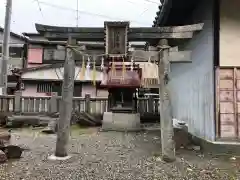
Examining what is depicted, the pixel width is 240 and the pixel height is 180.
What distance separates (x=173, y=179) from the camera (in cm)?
554

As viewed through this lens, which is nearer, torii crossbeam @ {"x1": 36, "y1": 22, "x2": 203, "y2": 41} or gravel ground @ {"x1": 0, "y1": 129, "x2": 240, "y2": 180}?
gravel ground @ {"x1": 0, "y1": 129, "x2": 240, "y2": 180}

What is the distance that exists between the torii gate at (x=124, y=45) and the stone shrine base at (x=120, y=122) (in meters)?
5.68

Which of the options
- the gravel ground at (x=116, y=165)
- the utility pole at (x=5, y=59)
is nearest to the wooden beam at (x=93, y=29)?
the gravel ground at (x=116, y=165)

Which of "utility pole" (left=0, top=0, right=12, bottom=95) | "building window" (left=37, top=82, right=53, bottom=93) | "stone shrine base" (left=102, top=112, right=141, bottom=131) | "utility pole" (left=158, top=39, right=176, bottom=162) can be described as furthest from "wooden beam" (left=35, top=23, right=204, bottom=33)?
"building window" (left=37, top=82, right=53, bottom=93)

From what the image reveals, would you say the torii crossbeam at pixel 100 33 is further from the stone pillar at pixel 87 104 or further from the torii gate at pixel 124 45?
the stone pillar at pixel 87 104

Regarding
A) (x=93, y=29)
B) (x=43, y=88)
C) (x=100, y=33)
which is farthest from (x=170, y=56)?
(x=43, y=88)

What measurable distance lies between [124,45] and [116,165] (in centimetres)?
276

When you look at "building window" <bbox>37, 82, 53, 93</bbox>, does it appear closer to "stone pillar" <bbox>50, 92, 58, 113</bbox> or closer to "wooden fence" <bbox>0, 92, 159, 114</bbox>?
"wooden fence" <bbox>0, 92, 159, 114</bbox>

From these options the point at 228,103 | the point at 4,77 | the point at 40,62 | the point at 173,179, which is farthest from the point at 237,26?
the point at 40,62

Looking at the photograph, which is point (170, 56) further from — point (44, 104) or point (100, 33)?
point (44, 104)

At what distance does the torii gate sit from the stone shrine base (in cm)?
568

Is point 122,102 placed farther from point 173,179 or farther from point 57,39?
point 173,179

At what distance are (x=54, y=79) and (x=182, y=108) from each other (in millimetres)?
14605

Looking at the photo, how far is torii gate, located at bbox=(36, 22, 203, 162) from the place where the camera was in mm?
7027
